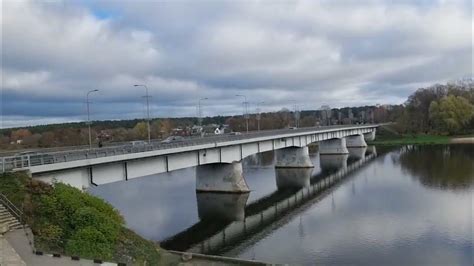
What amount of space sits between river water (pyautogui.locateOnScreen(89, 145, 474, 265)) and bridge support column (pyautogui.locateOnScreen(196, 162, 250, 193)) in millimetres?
1559

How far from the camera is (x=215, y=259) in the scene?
80.7ft

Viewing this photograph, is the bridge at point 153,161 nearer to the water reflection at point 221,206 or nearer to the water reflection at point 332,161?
the water reflection at point 221,206

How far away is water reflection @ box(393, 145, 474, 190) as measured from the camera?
55531 millimetres

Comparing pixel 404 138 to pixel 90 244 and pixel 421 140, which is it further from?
pixel 90 244


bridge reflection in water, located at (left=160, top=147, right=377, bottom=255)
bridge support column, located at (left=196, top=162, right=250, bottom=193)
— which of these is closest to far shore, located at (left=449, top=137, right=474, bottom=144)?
bridge reflection in water, located at (left=160, top=147, right=377, bottom=255)

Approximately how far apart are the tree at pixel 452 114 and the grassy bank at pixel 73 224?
127324 millimetres

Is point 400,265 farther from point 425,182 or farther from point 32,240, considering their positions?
point 425,182

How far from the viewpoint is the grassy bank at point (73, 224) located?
20.6 meters

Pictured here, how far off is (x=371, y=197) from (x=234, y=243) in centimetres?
2159

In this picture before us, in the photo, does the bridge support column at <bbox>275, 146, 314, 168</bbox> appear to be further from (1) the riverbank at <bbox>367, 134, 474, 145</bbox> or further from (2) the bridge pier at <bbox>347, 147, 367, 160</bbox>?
(1) the riverbank at <bbox>367, 134, 474, 145</bbox>

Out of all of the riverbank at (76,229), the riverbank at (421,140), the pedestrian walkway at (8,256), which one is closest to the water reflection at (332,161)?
the riverbank at (421,140)

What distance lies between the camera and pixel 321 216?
4225cm

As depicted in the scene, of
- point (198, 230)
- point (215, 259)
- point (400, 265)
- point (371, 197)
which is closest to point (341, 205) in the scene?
point (371, 197)

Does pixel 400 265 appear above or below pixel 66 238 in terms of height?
below
